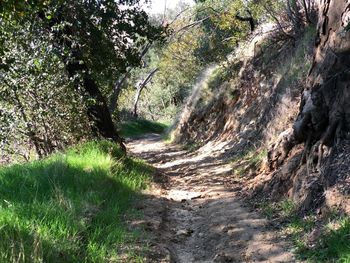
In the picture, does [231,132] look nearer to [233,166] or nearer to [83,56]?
[233,166]

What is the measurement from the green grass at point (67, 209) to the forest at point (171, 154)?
0.06ft

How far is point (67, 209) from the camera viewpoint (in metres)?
4.49

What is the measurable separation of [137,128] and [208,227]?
24.2 meters

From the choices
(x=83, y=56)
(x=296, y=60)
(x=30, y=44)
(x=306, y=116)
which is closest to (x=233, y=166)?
(x=296, y=60)

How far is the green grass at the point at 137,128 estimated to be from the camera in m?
27.4


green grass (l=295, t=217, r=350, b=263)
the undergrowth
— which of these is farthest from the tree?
green grass (l=295, t=217, r=350, b=263)

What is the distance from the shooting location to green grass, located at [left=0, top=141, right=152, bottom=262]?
3523mm

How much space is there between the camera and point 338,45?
600 centimetres

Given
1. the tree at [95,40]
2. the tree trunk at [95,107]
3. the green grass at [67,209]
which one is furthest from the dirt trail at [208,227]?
the tree at [95,40]

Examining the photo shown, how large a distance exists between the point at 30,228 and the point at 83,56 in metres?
6.78

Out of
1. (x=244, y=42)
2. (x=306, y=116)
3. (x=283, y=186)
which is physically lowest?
(x=283, y=186)

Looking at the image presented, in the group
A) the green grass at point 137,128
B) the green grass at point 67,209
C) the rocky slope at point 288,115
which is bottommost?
the green grass at point 137,128

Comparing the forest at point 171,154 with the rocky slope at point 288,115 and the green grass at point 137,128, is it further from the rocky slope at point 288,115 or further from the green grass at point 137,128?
the green grass at point 137,128

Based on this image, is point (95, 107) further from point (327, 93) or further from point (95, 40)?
point (327, 93)
